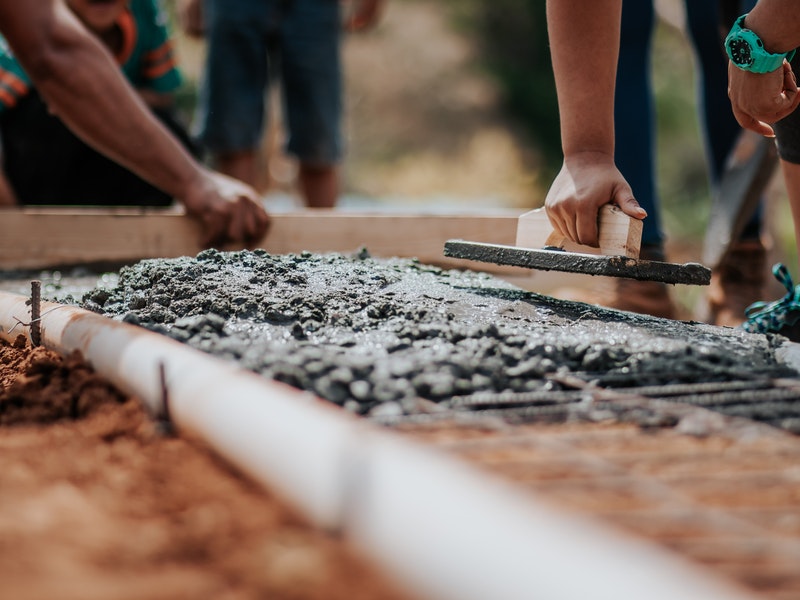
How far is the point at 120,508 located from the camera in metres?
0.86

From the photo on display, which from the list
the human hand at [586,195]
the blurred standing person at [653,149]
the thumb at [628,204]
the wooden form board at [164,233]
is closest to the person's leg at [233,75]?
the wooden form board at [164,233]

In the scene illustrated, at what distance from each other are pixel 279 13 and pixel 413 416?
307cm

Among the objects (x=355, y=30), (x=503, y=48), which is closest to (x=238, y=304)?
(x=355, y=30)

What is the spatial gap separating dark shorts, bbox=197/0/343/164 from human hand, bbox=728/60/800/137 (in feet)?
7.83

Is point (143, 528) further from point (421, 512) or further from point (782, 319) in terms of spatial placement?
point (782, 319)

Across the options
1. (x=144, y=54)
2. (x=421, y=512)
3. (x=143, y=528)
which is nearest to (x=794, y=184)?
(x=421, y=512)

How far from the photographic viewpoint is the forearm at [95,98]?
2498 mm

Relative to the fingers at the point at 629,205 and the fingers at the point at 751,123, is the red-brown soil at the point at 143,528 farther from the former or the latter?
the fingers at the point at 751,123

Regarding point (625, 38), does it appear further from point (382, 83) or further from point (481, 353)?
point (382, 83)

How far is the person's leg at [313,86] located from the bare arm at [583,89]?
81.4 inches

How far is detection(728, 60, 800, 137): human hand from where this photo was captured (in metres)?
1.76

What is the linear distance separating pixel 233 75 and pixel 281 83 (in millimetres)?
350

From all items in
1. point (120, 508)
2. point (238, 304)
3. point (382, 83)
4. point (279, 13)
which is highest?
point (382, 83)

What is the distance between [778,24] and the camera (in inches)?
66.4
